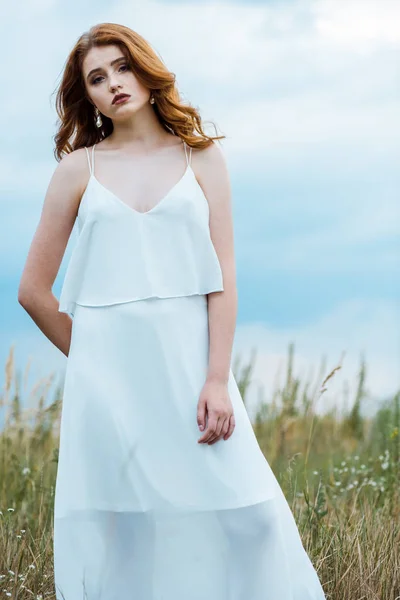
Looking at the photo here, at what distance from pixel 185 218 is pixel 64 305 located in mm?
496

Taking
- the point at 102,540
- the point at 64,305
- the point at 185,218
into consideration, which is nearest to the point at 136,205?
the point at 185,218

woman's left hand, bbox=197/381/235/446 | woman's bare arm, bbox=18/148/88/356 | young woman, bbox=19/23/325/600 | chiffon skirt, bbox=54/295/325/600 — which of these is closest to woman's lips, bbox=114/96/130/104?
young woman, bbox=19/23/325/600

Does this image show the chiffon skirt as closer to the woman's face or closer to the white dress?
the white dress

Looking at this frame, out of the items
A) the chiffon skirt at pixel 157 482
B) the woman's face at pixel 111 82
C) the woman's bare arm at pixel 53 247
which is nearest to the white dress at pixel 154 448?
the chiffon skirt at pixel 157 482

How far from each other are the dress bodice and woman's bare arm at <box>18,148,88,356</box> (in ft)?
0.47

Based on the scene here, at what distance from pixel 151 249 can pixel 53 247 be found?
16.0 inches

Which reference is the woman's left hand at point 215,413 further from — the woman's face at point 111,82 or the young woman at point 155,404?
the woman's face at point 111,82

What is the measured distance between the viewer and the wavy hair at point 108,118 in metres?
3.16

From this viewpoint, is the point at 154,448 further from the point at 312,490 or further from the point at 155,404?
the point at 312,490

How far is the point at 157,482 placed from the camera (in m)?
2.88

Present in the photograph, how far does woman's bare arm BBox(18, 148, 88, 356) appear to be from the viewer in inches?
124

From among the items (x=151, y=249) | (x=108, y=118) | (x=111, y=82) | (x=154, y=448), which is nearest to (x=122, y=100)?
(x=111, y=82)

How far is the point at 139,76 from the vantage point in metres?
3.15

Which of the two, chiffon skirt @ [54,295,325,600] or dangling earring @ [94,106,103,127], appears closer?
chiffon skirt @ [54,295,325,600]
